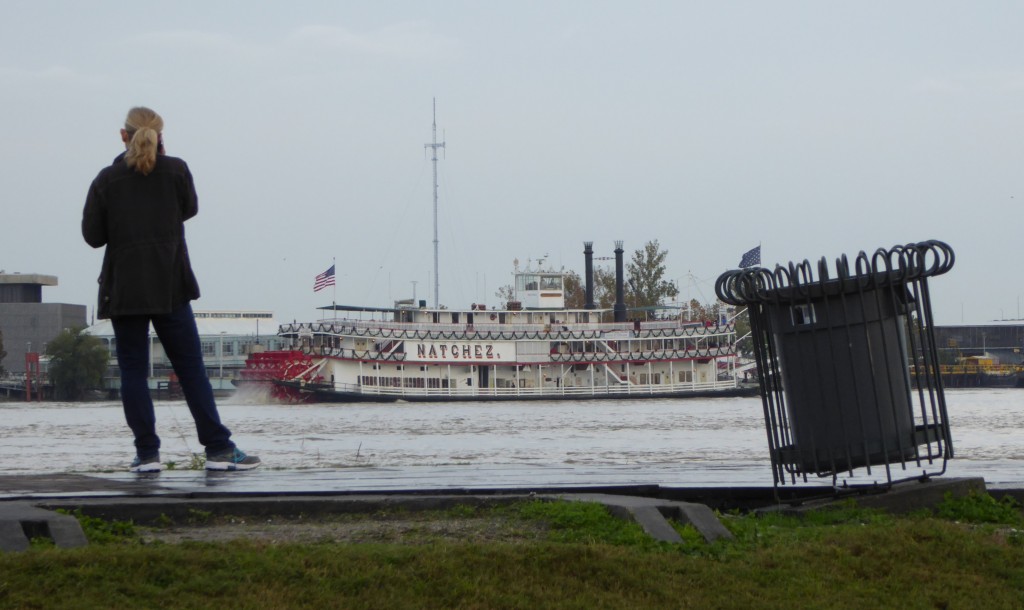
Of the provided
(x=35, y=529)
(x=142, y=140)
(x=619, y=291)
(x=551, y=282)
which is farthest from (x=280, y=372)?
(x=35, y=529)

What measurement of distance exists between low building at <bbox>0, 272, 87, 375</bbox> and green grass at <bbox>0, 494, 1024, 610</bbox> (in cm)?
7286

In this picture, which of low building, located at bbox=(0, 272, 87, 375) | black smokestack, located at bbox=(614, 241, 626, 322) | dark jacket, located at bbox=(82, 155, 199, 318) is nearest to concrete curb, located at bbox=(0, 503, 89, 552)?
dark jacket, located at bbox=(82, 155, 199, 318)

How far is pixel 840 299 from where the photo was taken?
14.3 feet

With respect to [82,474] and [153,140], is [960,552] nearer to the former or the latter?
[153,140]

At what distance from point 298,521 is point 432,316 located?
1976 inches

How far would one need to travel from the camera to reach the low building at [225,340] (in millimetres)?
69500

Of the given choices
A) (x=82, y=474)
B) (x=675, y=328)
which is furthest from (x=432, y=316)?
(x=82, y=474)

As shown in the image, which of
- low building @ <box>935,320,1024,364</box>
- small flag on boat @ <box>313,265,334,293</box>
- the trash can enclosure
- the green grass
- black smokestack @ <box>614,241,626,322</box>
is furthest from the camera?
low building @ <box>935,320,1024,364</box>

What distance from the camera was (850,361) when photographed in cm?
432

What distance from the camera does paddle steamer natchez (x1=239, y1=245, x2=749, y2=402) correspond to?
5088 cm

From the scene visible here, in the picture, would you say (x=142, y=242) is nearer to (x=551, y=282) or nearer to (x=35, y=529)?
(x=35, y=529)

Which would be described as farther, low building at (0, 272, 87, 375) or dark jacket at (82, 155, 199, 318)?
low building at (0, 272, 87, 375)

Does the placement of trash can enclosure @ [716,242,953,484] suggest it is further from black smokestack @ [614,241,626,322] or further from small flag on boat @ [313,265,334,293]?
black smokestack @ [614,241,626,322]

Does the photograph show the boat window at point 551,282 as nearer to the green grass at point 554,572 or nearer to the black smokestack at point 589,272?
the black smokestack at point 589,272
